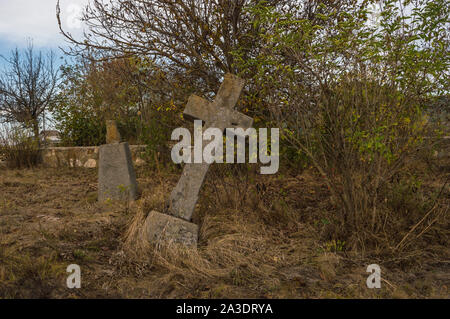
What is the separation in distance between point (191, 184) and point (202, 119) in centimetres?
64

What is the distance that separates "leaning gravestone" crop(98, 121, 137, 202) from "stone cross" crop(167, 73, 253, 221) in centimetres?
169

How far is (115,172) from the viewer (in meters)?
5.10

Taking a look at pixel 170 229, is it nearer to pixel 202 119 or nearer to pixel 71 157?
pixel 202 119

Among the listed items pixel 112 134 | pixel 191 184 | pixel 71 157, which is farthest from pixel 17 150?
pixel 191 184

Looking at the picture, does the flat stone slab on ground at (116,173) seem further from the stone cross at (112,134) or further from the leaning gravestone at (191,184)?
the leaning gravestone at (191,184)

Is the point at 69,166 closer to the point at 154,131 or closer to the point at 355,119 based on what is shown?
the point at 154,131

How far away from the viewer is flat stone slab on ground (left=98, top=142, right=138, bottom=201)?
5.08 metres

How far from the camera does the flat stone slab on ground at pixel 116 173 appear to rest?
16.7 feet

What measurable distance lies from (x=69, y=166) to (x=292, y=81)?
20.3 feet

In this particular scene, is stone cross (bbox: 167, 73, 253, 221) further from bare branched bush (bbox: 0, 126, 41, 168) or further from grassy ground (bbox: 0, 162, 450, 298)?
bare branched bush (bbox: 0, 126, 41, 168)

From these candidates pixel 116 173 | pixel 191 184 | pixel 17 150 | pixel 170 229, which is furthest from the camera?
pixel 17 150

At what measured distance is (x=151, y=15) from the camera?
5125 millimetres

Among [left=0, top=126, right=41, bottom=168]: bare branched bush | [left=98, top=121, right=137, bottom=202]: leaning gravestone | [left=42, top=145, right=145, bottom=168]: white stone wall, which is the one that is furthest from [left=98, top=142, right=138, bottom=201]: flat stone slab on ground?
[left=0, top=126, right=41, bottom=168]: bare branched bush

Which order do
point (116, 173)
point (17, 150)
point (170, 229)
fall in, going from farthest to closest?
1. point (17, 150)
2. point (116, 173)
3. point (170, 229)
